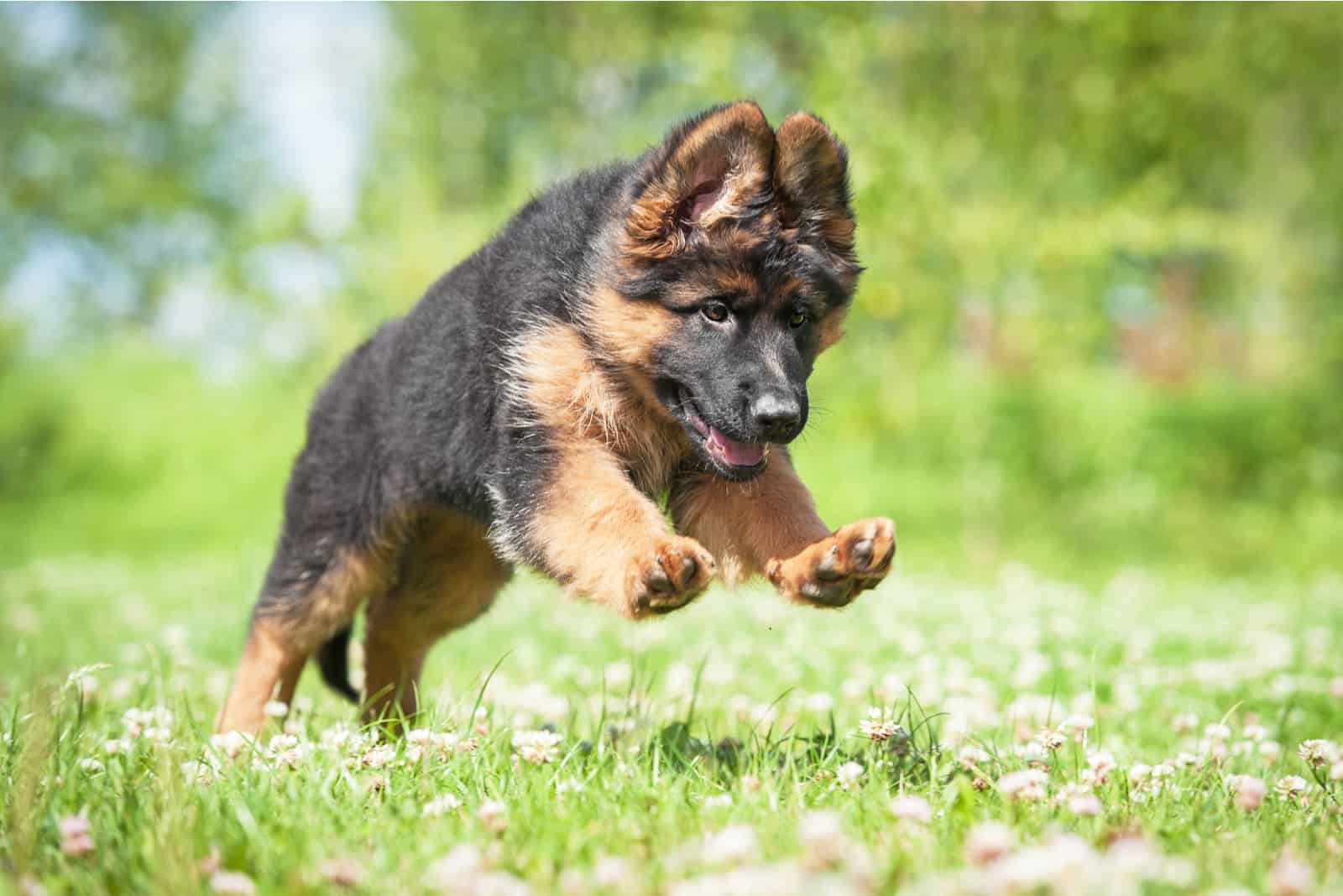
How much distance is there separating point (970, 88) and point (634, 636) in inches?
396

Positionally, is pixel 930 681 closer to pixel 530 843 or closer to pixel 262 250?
pixel 530 843

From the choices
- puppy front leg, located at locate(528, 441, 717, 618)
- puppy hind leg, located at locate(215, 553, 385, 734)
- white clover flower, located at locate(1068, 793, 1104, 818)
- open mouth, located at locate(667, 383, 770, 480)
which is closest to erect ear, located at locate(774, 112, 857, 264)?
open mouth, located at locate(667, 383, 770, 480)

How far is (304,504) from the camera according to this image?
15.9ft

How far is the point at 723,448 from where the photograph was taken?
3.71 m

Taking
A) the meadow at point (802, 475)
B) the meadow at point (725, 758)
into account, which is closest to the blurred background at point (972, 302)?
the meadow at point (802, 475)

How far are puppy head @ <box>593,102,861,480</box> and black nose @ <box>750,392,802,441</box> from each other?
0.09 feet

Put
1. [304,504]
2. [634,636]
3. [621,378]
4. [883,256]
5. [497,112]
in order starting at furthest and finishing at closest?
[497,112] → [883,256] → [634,636] → [304,504] → [621,378]

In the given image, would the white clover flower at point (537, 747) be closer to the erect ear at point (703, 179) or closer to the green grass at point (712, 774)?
the green grass at point (712, 774)

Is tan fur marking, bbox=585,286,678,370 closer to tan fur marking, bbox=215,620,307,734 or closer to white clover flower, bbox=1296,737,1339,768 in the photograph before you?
tan fur marking, bbox=215,620,307,734

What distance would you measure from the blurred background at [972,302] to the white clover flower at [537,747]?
7291 mm

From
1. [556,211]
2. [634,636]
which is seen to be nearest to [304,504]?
[556,211]

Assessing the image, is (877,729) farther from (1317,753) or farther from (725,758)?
(1317,753)

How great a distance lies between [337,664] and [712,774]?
7.76 ft

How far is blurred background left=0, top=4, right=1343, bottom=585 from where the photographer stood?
12.8m
